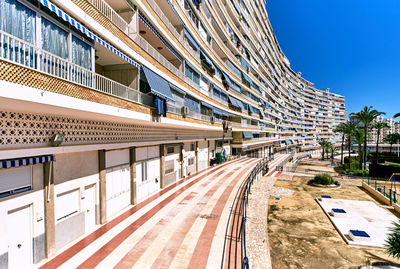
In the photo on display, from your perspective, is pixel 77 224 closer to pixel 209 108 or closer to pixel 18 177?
pixel 18 177

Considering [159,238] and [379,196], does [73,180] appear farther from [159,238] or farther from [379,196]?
[379,196]

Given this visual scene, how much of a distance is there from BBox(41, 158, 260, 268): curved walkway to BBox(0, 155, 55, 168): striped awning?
3825 millimetres

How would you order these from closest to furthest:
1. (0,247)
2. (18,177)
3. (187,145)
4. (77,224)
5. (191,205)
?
(0,247) → (18,177) → (77,224) → (191,205) → (187,145)

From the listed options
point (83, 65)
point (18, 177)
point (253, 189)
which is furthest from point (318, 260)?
point (83, 65)

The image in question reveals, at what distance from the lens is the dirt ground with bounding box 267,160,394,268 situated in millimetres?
8312

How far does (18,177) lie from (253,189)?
16.4 m

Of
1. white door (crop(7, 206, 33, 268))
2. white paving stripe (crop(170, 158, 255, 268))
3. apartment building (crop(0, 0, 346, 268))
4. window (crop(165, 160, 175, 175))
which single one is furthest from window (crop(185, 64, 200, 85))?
white door (crop(7, 206, 33, 268))

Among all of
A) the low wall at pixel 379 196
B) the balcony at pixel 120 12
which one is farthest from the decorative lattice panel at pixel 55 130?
the low wall at pixel 379 196

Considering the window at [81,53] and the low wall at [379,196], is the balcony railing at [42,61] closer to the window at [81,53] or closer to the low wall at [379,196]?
the window at [81,53]

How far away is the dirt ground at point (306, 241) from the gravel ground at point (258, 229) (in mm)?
331

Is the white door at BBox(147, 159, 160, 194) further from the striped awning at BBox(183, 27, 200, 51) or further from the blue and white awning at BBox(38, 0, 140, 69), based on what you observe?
the striped awning at BBox(183, 27, 200, 51)

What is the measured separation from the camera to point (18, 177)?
684cm

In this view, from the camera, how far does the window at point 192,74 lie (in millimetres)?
19844

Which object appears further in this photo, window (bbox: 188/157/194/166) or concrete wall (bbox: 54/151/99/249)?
window (bbox: 188/157/194/166)
